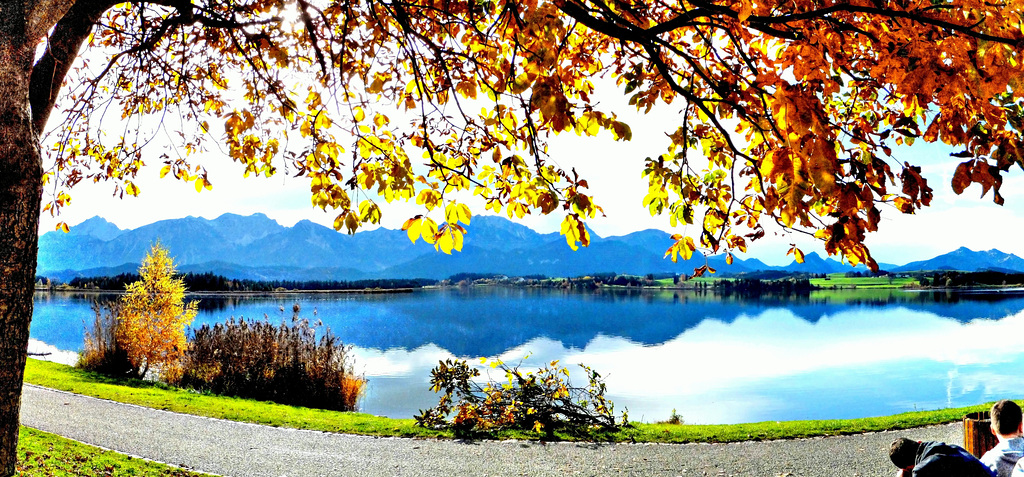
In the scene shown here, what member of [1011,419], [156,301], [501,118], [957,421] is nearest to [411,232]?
[501,118]

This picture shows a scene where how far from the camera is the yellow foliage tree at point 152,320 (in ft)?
60.5

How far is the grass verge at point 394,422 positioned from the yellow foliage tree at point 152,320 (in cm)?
347

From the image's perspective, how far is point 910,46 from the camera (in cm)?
222

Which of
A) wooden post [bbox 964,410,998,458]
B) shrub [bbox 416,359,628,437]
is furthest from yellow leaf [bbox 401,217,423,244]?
shrub [bbox 416,359,628,437]

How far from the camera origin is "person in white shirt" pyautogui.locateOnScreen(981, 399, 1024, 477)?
4.35 metres

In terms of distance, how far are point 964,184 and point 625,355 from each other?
112 feet

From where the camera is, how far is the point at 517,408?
11828 mm

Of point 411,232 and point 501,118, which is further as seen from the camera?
point 501,118

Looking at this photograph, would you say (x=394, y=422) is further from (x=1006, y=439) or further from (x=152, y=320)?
(x=152, y=320)

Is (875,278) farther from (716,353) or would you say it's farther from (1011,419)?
(1011,419)

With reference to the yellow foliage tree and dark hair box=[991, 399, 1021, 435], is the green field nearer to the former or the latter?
the yellow foliage tree

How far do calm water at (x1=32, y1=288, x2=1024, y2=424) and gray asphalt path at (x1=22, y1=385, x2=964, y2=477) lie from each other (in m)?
7.07

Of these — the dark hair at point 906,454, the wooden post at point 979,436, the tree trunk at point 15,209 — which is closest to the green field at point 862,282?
the wooden post at point 979,436

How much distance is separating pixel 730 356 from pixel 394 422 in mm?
28716
